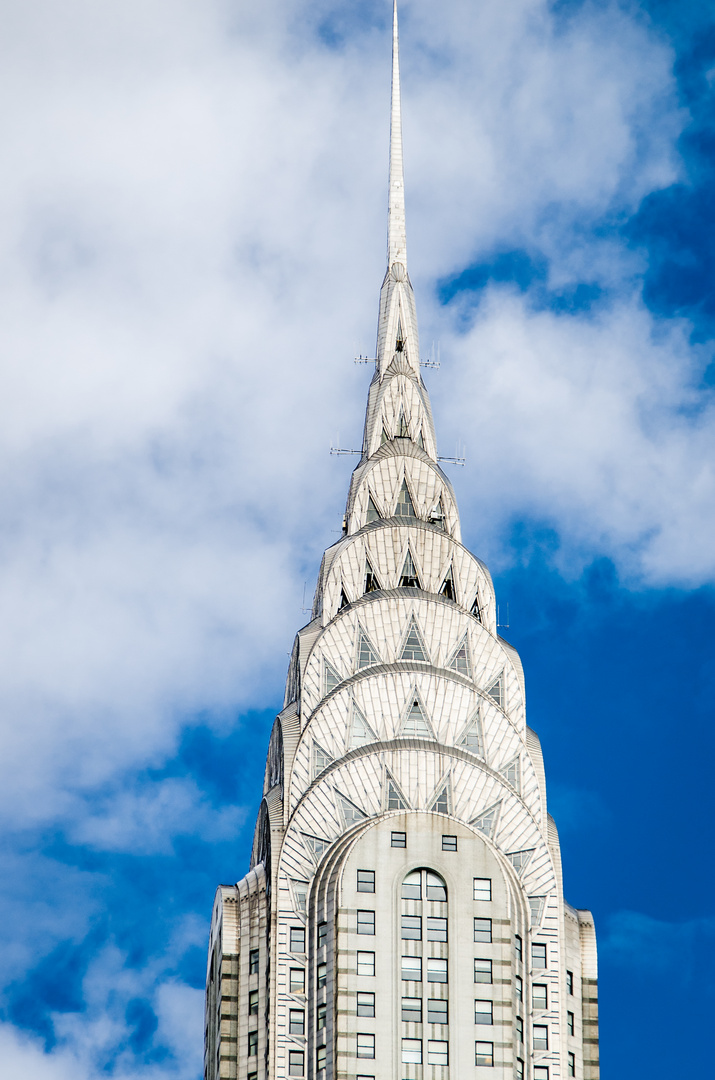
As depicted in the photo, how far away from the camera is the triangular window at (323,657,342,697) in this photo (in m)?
199

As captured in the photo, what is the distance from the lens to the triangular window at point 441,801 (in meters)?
186

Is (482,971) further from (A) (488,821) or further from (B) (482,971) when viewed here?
(A) (488,821)

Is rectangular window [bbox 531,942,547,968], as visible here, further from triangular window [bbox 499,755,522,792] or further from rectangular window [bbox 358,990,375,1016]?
rectangular window [bbox 358,990,375,1016]

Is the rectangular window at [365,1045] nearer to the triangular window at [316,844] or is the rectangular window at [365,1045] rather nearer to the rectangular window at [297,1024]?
the rectangular window at [297,1024]

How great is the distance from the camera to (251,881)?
19200 cm

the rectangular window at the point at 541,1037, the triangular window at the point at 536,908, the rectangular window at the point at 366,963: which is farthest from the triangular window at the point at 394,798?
the rectangular window at the point at 541,1037

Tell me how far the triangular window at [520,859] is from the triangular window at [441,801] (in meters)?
6.88

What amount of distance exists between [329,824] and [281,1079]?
21660 millimetres

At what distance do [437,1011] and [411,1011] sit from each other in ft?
6.84

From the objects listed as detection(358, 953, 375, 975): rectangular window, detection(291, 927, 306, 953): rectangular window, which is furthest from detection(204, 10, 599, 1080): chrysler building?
detection(291, 927, 306, 953): rectangular window

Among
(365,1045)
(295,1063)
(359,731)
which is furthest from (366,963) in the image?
(359,731)

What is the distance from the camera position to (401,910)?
Answer: 17912 centimetres

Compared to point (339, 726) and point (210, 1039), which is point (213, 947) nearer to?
point (210, 1039)

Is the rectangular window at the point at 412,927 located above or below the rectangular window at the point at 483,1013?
above
